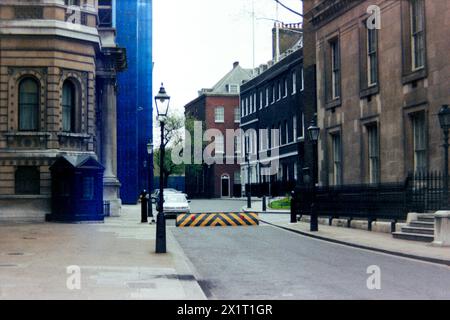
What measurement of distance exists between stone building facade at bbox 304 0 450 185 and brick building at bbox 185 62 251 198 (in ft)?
167

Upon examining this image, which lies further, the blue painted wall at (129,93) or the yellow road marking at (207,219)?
the blue painted wall at (129,93)

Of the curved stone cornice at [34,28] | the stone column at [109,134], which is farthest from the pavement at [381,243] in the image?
the stone column at [109,134]

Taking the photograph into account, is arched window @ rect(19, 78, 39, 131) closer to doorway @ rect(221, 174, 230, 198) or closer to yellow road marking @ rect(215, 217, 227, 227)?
yellow road marking @ rect(215, 217, 227, 227)

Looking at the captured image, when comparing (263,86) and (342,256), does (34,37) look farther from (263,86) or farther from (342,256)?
(263,86)

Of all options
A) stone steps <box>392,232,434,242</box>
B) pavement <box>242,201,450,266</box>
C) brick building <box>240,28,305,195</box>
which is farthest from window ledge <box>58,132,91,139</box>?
brick building <box>240,28,305,195</box>

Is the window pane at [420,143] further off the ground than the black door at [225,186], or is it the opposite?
the window pane at [420,143]

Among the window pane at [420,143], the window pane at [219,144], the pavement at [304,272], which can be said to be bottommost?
the pavement at [304,272]

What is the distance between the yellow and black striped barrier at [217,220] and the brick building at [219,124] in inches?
2035

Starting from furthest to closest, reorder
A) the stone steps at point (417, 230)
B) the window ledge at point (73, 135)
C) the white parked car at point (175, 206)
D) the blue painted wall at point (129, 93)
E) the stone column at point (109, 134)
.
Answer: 1. the blue painted wall at point (129, 93)
2. the white parked car at point (175, 206)
3. the stone column at point (109, 134)
4. the window ledge at point (73, 135)
5. the stone steps at point (417, 230)

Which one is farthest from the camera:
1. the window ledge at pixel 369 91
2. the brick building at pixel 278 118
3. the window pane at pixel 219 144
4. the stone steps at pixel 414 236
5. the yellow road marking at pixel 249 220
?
the window pane at pixel 219 144

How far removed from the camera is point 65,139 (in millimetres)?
33000

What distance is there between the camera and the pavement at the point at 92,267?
1112cm

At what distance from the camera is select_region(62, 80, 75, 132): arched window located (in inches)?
1320

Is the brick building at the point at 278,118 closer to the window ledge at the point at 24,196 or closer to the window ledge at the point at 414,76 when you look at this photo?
the window ledge at the point at 24,196
